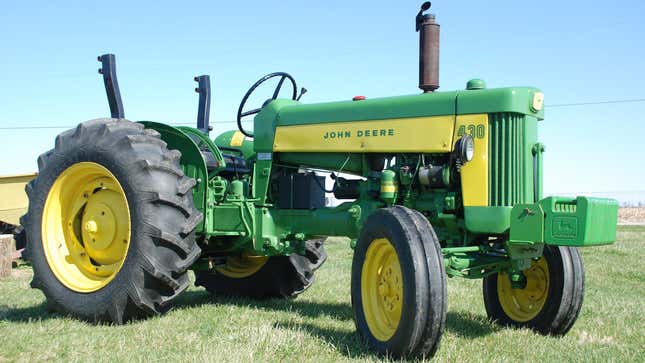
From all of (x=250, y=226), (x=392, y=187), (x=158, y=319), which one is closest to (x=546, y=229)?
(x=392, y=187)

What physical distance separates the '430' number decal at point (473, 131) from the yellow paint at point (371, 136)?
8 cm

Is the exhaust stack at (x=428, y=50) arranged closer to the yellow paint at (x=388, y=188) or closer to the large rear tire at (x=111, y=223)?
the yellow paint at (x=388, y=188)

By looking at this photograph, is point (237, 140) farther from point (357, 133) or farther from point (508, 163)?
point (508, 163)

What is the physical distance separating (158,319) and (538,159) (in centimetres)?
336

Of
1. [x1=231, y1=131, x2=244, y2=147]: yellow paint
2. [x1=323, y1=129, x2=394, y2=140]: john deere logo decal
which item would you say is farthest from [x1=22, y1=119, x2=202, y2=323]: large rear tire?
[x1=231, y1=131, x2=244, y2=147]: yellow paint

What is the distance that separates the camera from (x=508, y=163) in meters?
4.90

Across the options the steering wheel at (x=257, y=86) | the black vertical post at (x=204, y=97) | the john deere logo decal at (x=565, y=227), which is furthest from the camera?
the black vertical post at (x=204, y=97)

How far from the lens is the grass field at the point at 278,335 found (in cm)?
432

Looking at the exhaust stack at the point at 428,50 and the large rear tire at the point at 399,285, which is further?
the exhaust stack at the point at 428,50

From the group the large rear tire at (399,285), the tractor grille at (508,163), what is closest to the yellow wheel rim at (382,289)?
the large rear tire at (399,285)

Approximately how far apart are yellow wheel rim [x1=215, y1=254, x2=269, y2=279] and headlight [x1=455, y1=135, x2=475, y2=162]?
295 cm

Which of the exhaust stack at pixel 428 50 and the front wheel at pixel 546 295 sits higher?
the exhaust stack at pixel 428 50

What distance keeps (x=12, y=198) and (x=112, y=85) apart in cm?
710

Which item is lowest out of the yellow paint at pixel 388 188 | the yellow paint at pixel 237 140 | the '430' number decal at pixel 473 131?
the yellow paint at pixel 388 188
